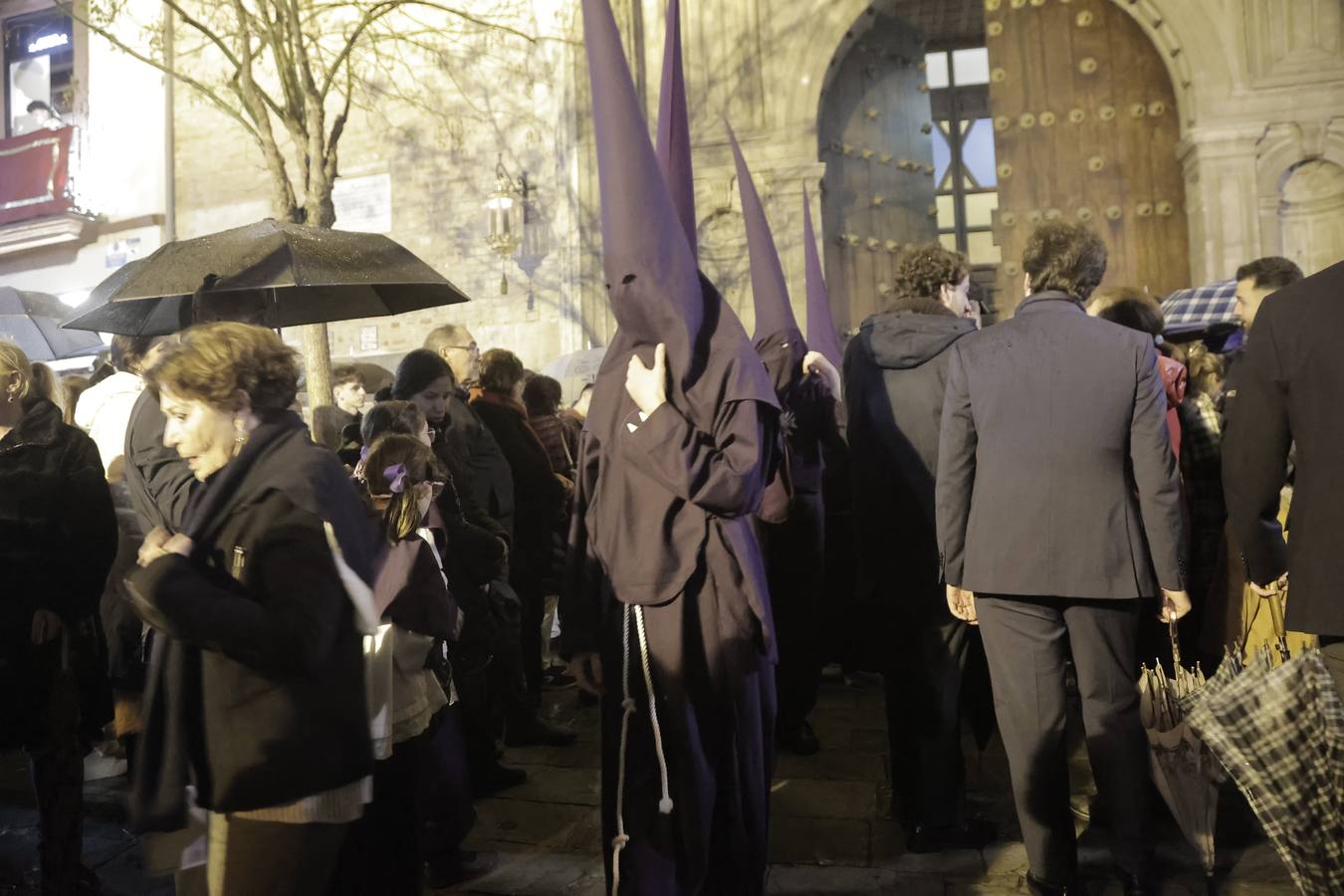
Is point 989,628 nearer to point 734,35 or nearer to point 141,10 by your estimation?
point 734,35

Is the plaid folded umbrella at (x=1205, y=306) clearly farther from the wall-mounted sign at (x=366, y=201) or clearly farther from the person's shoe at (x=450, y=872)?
the wall-mounted sign at (x=366, y=201)

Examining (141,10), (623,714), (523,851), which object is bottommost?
(523,851)

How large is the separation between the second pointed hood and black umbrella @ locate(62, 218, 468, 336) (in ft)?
4.78

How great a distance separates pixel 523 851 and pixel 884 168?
32.2 feet

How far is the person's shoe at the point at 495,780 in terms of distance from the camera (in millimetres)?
4500

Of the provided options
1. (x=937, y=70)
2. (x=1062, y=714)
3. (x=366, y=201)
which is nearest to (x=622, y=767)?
(x=1062, y=714)

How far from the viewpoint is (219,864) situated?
7.07ft

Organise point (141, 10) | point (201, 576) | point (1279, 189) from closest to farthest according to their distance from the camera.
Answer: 1. point (201, 576)
2. point (1279, 189)
3. point (141, 10)

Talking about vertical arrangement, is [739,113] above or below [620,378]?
above

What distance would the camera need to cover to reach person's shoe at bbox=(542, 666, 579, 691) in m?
6.38

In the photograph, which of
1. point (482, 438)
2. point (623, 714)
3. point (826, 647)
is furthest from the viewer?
point (826, 647)

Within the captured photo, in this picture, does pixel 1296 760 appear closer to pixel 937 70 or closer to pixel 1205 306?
pixel 1205 306

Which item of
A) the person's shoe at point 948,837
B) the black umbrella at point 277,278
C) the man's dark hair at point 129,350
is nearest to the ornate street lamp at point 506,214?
the black umbrella at point 277,278

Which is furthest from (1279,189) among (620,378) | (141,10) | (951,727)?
(141,10)
